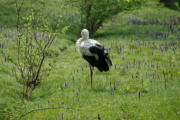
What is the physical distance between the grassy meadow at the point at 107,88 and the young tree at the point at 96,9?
11.0ft

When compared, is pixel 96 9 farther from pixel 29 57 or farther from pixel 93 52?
pixel 93 52

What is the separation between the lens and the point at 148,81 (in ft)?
31.0

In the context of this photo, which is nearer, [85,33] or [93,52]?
[93,52]

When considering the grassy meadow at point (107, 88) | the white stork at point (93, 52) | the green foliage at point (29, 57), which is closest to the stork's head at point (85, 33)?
the white stork at point (93, 52)

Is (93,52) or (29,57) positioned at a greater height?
(93,52)

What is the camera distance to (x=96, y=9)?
18516 mm

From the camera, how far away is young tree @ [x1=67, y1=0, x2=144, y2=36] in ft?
59.9

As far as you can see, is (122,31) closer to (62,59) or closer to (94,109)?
(62,59)

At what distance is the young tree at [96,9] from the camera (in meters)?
18.3

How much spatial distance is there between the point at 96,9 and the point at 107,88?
10751 mm

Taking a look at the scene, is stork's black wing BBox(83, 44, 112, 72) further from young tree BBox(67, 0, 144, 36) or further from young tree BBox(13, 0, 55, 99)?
young tree BBox(67, 0, 144, 36)

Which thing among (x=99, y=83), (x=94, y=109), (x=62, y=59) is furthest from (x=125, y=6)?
(x=94, y=109)

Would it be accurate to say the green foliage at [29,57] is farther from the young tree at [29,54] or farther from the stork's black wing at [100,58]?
the stork's black wing at [100,58]

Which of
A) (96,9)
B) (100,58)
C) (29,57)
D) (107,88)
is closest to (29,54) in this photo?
(29,57)
